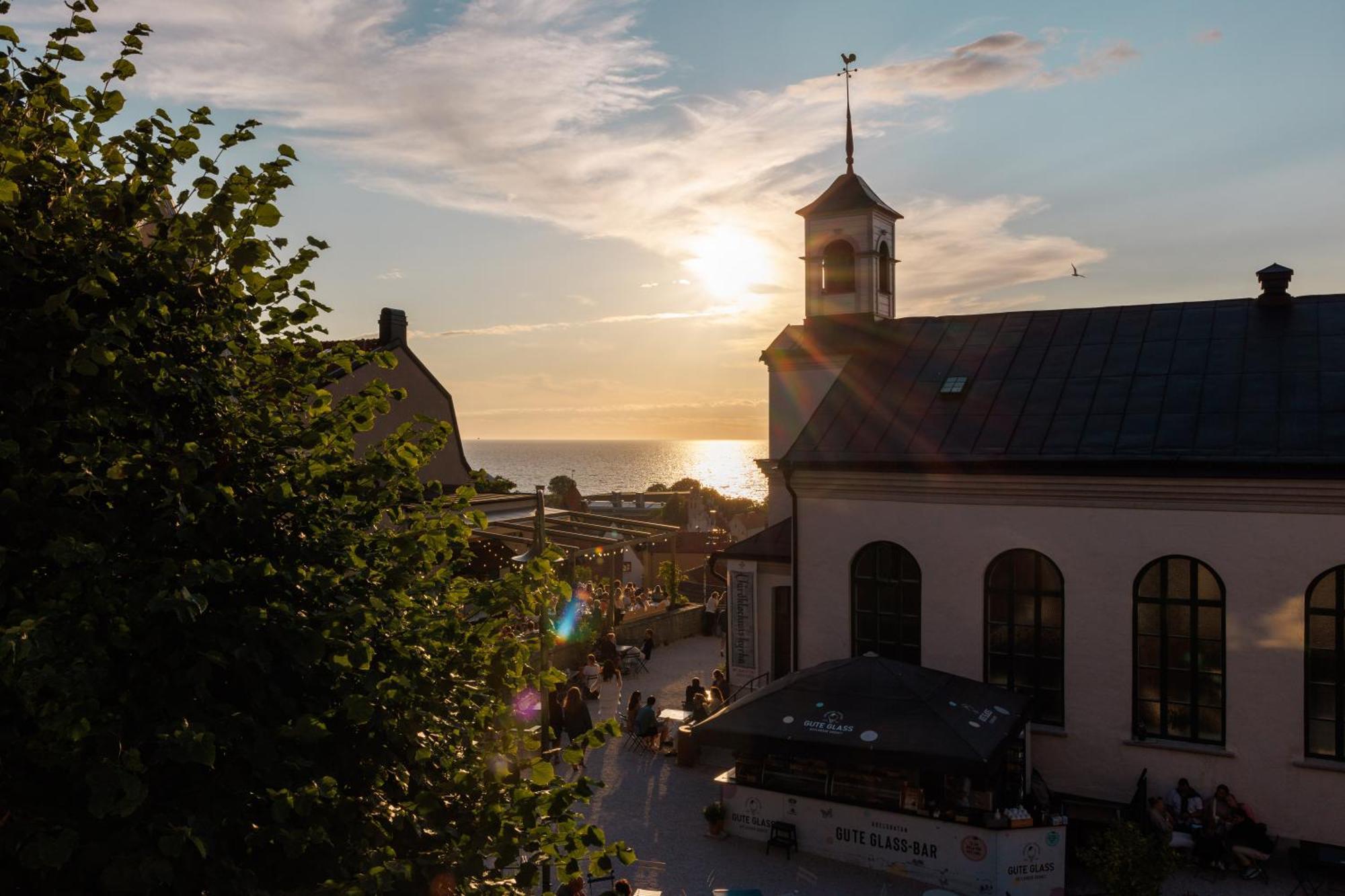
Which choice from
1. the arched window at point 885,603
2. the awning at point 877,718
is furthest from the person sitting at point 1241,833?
the arched window at point 885,603

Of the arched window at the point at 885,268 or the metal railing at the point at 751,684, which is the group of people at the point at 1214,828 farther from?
the arched window at the point at 885,268

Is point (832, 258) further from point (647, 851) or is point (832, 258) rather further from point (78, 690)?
point (78, 690)

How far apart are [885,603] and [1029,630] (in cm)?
297

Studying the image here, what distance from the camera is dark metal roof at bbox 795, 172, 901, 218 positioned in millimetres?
27469

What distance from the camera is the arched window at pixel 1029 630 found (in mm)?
18766

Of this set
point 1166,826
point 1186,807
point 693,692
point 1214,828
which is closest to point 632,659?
point 693,692

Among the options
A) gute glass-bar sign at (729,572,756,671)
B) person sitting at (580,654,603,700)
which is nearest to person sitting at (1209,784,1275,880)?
gute glass-bar sign at (729,572,756,671)

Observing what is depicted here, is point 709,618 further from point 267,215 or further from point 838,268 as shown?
point 267,215

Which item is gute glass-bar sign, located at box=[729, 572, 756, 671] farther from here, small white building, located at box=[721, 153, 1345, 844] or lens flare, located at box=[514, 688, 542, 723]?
lens flare, located at box=[514, 688, 542, 723]

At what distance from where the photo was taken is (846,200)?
90.9 feet

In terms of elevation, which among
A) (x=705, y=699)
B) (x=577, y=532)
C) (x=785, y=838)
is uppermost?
(x=577, y=532)

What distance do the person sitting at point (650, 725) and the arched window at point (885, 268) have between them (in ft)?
44.6

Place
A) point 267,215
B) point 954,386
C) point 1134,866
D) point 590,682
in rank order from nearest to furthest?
point 267,215 < point 1134,866 < point 954,386 < point 590,682

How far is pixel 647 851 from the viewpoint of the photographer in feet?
54.4
